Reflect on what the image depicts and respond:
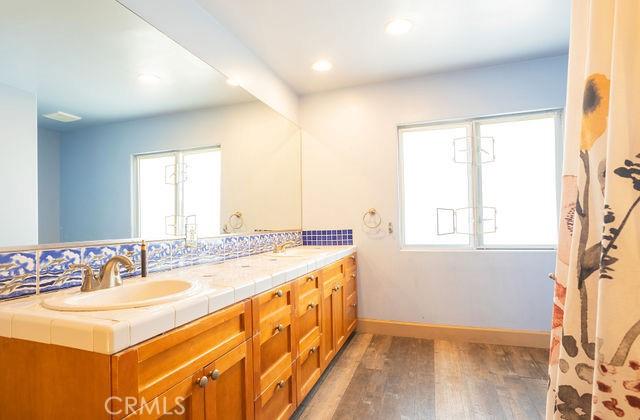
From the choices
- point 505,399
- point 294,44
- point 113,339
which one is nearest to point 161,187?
point 113,339

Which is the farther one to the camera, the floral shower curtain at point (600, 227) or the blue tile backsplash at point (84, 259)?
the blue tile backsplash at point (84, 259)

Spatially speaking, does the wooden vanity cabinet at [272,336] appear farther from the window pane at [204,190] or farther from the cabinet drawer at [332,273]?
the window pane at [204,190]

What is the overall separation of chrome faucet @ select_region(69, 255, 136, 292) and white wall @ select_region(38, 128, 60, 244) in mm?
155

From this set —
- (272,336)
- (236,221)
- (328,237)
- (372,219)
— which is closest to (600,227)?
(272,336)

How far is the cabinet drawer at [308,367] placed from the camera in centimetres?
166

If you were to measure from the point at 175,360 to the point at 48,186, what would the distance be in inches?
33.7

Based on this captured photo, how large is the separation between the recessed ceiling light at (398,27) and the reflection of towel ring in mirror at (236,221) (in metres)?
1.66

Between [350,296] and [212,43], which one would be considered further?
[350,296]

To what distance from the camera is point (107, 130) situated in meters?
1.41

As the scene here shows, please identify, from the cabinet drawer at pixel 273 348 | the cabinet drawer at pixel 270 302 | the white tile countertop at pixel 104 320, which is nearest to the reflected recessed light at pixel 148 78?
the white tile countertop at pixel 104 320

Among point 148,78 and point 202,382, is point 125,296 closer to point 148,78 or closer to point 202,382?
point 202,382

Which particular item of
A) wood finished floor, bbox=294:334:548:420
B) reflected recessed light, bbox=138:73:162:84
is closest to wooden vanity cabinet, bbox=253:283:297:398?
wood finished floor, bbox=294:334:548:420

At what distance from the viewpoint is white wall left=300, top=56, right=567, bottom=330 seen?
2510 millimetres

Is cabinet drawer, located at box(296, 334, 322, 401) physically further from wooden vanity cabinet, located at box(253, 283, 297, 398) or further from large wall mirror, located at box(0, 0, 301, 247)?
large wall mirror, located at box(0, 0, 301, 247)
